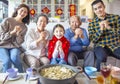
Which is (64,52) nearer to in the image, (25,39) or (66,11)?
(25,39)

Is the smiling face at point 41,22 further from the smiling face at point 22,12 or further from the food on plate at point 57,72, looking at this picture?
the food on plate at point 57,72

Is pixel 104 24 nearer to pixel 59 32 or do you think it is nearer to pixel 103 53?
pixel 103 53

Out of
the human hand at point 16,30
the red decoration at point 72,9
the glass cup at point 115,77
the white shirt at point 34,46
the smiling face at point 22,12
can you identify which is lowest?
the glass cup at point 115,77

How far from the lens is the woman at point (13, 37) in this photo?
2.04 m

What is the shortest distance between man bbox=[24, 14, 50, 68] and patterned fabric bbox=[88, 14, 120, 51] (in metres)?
0.64

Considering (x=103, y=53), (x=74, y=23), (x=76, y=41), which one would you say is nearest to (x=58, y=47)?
(x=76, y=41)

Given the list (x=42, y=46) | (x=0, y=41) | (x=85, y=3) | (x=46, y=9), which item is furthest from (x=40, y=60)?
(x=85, y=3)

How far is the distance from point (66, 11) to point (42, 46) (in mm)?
1292

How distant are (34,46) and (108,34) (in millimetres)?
981

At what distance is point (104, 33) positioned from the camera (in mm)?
2201

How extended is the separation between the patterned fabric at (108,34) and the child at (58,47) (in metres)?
0.40

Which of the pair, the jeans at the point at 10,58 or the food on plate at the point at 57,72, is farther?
the jeans at the point at 10,58

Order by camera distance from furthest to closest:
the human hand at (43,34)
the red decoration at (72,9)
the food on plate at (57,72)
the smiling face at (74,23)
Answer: the red decoration at (72,9)
the smiling face at (74,23)
the human hand at (43,34)
the food on plate at (57,72)

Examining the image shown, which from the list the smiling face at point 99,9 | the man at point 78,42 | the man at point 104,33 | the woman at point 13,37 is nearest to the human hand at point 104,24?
the man at point 104,33
